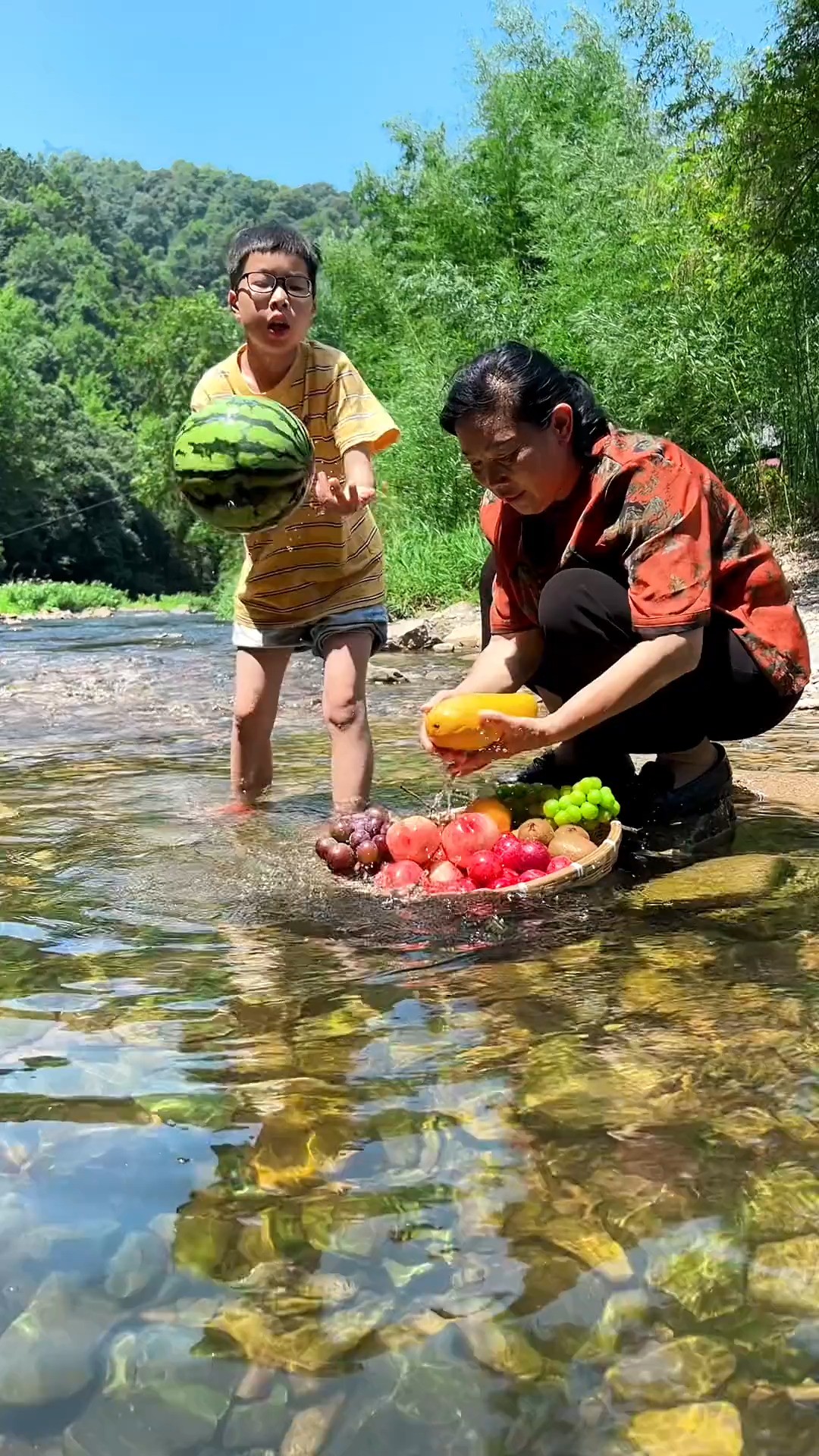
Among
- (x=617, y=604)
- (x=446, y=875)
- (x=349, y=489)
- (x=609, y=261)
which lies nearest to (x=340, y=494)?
(x=349, y=489)

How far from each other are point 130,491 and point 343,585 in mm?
Result: 55750

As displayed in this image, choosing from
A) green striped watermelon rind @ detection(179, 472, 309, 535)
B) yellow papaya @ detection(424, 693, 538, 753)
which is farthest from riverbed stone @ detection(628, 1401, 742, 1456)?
green striped watermelon rind @ detection(179, 472, 309, 535)

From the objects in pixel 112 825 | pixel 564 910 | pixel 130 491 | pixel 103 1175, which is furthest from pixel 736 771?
pixel 130 491

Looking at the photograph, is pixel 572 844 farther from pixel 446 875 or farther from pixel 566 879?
pixel 446 875

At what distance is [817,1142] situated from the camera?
5.10ft

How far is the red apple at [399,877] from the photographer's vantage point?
2.85 metres

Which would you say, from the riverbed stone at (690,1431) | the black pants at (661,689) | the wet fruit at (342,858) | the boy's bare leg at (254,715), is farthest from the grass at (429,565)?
the riverbed stone at (690,1431)

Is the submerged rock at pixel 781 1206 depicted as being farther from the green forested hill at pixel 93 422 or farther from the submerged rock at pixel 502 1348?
the green forested hill at pixel 93 422

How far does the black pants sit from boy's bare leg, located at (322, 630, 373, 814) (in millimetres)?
A: 664

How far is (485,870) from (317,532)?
1.51 m

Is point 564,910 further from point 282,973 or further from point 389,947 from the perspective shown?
point 282,973

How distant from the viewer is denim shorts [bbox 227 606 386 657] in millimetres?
3887

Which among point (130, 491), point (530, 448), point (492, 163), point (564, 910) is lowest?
point (564, 910)

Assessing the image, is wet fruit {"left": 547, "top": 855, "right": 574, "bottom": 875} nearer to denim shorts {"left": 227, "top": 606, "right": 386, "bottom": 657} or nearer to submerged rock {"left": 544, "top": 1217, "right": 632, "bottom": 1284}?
denim shorts {"left": 227, "top": 606, "right": 386, "bottom": 657}
